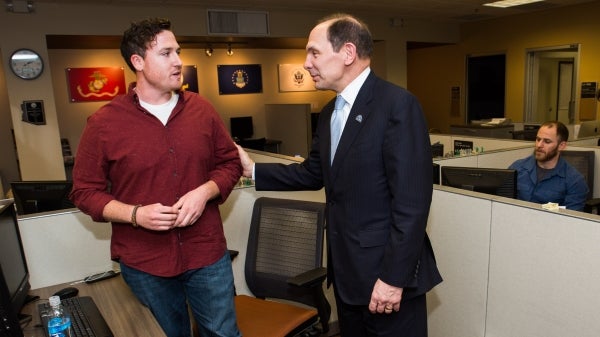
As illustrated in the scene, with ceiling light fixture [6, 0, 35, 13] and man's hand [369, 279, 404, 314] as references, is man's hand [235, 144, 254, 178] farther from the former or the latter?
ceiling light fixture [6, 0, 35, 13]

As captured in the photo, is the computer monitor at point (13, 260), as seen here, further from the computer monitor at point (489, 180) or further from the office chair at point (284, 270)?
the computer monitor at point (489, 180)

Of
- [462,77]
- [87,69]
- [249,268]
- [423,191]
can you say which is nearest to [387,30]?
[462,77]

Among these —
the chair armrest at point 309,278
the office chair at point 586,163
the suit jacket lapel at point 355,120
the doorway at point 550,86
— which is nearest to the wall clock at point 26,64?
the chair armrest at point 309,278

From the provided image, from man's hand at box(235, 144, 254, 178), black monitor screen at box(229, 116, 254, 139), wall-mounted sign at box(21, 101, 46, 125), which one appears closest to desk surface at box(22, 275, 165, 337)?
man's hand at box(235, 144, 254, 178)

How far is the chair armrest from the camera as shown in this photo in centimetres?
185

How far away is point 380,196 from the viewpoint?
4.61 ft

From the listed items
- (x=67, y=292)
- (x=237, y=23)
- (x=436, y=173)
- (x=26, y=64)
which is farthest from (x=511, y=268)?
(x=26, y=64)

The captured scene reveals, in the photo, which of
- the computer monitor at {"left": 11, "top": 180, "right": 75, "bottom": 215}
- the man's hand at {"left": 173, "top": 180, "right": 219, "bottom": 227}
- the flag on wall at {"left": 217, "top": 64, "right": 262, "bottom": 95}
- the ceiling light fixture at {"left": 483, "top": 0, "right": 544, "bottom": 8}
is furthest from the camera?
the flag on wall at {"left": 217, "top": 64, "right": 262, "bottom": 95}

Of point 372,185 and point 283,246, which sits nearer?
point 372,185

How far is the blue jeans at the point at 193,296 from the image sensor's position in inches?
60.1

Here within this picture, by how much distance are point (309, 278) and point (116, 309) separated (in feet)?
2.48

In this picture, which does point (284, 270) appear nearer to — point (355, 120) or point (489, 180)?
point (355, 120)

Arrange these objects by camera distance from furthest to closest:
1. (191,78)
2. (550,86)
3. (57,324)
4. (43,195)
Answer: (550,86) < (191,78) < (43,195) < (57,324)

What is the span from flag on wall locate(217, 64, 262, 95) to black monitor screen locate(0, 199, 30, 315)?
22.1 feet
